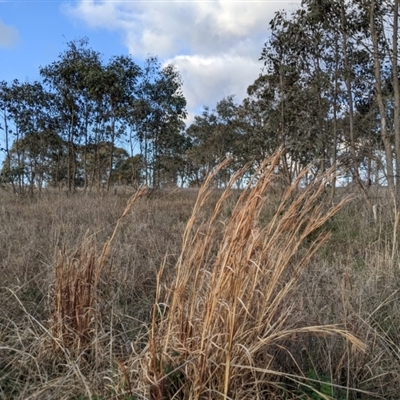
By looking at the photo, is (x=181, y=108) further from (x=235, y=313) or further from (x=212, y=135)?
(x=235, y=313)

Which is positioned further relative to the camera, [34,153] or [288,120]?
[34,153]

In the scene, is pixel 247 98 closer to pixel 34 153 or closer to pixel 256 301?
pixel 34 153

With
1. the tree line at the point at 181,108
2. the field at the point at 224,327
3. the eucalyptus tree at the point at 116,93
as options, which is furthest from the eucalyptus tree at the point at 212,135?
the field at the point at 224,327

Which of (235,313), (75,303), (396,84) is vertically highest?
(396,84)

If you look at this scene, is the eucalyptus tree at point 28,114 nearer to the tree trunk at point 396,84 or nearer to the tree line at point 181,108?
the tree line at point 181,108

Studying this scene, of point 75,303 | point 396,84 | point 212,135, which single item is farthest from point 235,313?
point 212,135

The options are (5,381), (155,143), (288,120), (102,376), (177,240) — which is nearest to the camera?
(102,376)

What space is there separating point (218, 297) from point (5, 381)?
123 centimetres

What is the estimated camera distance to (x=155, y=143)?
1555 centimetres

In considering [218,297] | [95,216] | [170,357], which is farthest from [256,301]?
[95,216]

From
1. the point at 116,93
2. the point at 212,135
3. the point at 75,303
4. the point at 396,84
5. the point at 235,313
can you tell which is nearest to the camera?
the point at 235,313

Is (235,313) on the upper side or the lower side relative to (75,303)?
upper

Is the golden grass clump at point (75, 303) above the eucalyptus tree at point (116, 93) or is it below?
below

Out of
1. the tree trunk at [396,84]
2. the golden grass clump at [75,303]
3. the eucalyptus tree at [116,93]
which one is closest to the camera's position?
the golden grass clump at [75,303]
